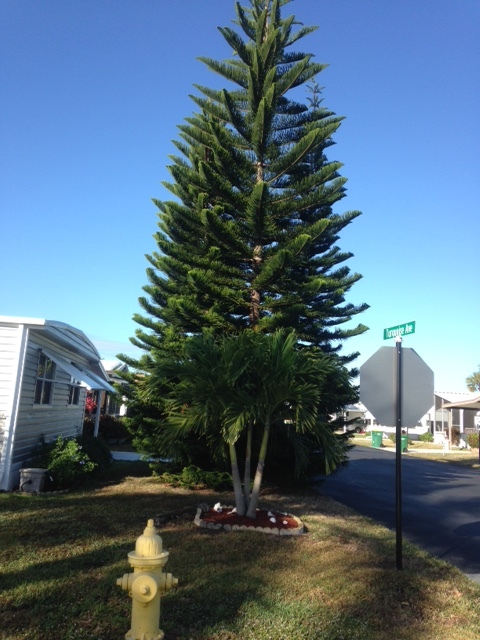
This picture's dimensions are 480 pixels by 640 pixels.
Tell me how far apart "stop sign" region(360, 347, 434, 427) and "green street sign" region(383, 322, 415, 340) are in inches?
6.9

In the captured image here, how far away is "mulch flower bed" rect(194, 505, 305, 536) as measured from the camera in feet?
23.8

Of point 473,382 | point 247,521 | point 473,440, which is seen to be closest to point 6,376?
point 247,521

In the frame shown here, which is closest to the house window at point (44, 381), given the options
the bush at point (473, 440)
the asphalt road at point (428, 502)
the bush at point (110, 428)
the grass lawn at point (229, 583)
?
the grass lawn at point (229, 583)

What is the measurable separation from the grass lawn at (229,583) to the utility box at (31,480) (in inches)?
58.4

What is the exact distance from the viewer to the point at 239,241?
11750 millimetres

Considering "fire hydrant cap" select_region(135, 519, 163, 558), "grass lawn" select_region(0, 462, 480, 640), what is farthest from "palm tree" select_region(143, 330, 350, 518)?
"fire hydrant cap" select_region(135, 519, 163, 558)

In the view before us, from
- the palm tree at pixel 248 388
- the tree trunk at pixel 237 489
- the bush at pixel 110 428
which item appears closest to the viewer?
the palm tree at pixel 248 388

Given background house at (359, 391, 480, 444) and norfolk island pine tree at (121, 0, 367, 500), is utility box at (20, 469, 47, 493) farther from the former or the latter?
background house at (359, 391, 480, 444)

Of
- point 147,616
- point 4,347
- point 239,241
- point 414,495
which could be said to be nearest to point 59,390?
point 4,347

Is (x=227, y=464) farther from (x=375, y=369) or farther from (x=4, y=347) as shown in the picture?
(x=375, y=369)

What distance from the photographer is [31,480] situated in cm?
970

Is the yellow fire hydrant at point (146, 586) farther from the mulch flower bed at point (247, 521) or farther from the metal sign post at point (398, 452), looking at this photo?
the mulch flower bed at point (247, 521)

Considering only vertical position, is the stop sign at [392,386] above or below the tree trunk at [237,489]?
above

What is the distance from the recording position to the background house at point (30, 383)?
968 centimetres
